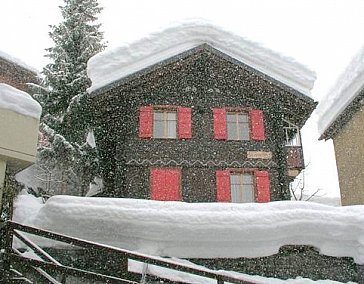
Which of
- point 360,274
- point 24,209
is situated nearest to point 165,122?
point 24,209

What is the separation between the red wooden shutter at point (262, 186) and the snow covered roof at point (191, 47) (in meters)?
3.17

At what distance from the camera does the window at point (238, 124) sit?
15.3m

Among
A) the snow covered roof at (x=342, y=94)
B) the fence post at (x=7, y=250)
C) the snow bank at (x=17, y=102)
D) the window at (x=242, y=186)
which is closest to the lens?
the fence post at (x=7, y=250)

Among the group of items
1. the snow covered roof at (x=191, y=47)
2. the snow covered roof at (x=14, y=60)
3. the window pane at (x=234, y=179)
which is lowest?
the window pane at (x=234, y=179)

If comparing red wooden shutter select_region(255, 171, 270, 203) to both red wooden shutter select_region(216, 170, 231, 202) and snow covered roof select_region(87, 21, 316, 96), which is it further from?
snow covered roof select_region(87, 21, 316, 96)

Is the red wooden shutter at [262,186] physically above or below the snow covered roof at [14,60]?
below

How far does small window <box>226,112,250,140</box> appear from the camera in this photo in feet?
50.7

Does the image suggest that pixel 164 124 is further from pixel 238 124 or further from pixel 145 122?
pixel 238 124

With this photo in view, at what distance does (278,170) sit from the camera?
15203 millimetres

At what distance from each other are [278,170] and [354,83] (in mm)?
3990

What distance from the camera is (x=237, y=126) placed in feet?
51.3

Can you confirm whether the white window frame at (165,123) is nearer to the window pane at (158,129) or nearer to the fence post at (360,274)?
the window pane at (158,129)

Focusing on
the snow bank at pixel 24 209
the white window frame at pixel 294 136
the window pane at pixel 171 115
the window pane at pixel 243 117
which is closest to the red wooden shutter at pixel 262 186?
the window pane at pixel 243 117

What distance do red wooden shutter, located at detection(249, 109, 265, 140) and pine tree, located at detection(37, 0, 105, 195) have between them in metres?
6.25
